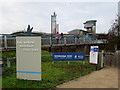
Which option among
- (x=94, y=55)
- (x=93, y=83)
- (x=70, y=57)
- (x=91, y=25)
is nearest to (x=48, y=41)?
(x=70, y=57)

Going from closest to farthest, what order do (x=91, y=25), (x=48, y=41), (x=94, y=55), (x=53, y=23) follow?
1. (x=94, y=55)
2. (x=48, y=41)
3. (x=53, y=23)
4. (x=91, y=25)

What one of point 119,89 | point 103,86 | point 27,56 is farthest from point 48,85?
point 119,89

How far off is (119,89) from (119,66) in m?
5.04

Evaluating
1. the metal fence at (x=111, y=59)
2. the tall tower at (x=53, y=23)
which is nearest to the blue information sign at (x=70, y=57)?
the metal fence at (x=111, y=59)

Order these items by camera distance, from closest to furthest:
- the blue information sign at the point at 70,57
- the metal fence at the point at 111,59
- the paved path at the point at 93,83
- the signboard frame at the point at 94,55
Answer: the paved path at the point at 93,83 < the metal fence at the point at 111,59 < the blue information sign at the point at 70,57 < the signboard frame at the point at 94,55

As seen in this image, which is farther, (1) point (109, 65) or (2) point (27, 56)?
(1) point (109, 65)

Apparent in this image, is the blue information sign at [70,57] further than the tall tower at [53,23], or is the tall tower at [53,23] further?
the tall tower at [53,23]

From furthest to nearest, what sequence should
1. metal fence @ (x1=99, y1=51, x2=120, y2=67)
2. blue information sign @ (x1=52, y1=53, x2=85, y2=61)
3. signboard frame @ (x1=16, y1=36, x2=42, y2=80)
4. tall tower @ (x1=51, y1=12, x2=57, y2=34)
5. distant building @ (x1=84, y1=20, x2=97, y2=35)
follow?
distant building @ (x1=84, y1=20, x2=97, y2=35) < tall tower @ (x1=51, y1=12, x2=57, y2=34) < blue information sign @ (x1=52, y1=53, x2=85, y2=61) < metal fence @ (x1=99, y1=51, x2=120, y2=67) < signboard frame @ (x1=16, y1=36, x2=42, y2=80)

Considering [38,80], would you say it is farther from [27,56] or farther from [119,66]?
[119,66]

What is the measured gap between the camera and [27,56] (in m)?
5.98

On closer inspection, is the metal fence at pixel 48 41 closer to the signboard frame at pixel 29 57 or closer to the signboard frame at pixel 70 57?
the signboard frame at pixel 70 57

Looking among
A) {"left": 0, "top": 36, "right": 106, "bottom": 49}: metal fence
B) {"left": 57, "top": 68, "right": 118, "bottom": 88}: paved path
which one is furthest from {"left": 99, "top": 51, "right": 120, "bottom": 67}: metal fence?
{"left": 0, "top": 36, "right": 106, "bottom": 49}: metal fence

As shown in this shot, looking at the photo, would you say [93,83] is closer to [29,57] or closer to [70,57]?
[29,57]

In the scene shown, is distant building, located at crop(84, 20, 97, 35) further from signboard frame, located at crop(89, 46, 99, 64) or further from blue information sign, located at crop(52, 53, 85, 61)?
blue information sign, located at crop(52, 53, 85, 61)
